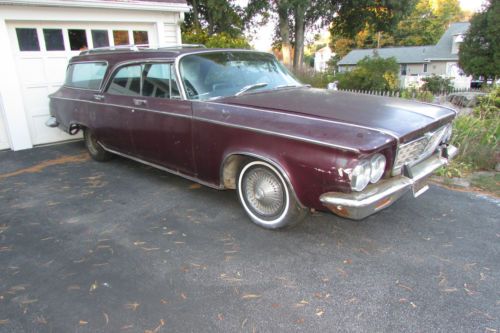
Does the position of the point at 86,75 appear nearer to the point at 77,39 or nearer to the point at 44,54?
the point at 44,54

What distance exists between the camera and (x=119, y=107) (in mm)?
4852

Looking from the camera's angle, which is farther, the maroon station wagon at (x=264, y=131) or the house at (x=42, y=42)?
the house at (x=42, y=42)

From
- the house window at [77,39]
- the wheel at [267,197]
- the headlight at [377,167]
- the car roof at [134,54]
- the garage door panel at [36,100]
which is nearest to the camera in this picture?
the headlight at [377,167]

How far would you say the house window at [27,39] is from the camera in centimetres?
683

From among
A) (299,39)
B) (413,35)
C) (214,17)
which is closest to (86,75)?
(214,17)

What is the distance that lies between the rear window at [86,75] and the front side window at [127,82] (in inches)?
14.9

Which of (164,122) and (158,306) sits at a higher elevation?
(164,122)

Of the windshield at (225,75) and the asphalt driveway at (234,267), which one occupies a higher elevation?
the windshield at (225,75)

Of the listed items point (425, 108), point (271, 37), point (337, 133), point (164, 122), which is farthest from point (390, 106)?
point (271, 37)

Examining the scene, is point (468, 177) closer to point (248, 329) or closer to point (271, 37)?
point (248, 329)

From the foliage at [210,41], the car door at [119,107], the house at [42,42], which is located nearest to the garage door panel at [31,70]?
the house at [42,42]

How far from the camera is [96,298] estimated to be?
2.71m

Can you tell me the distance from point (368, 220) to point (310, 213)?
1.97 feet

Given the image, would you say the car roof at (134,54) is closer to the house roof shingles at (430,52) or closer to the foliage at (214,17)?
the foliage at (214,17)
